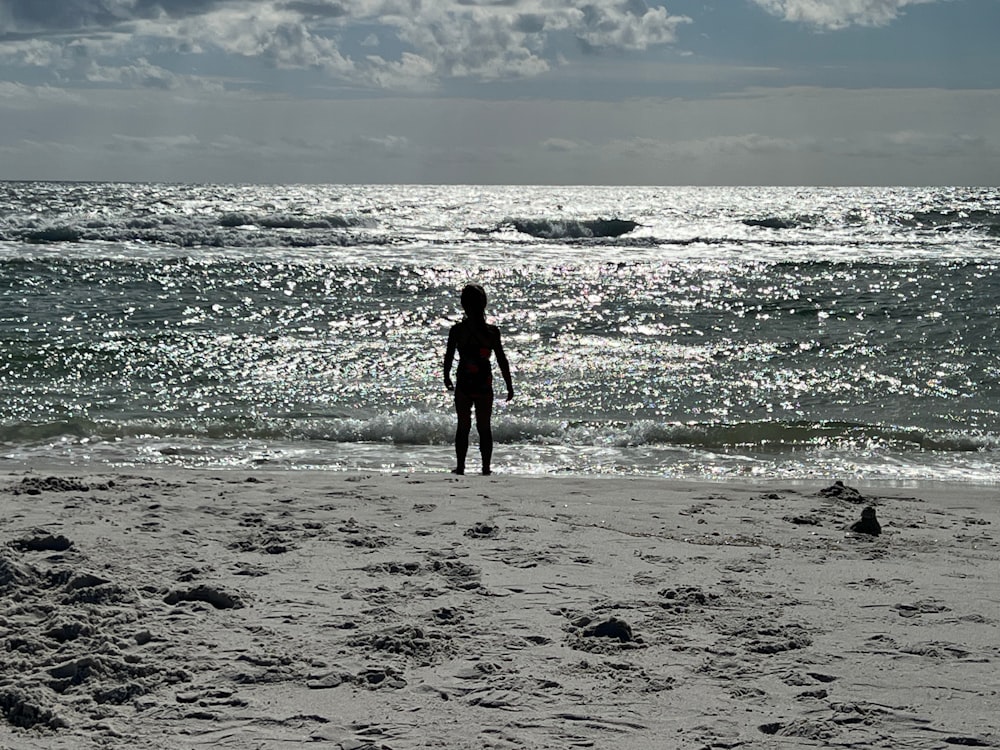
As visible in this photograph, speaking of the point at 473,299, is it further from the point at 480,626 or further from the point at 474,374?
the point at 480,626

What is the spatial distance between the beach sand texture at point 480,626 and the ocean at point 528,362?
9.96 feet

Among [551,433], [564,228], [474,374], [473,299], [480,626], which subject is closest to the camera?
[480,626]

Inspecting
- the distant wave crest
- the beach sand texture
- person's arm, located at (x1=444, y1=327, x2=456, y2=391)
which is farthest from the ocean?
the distant wave crest

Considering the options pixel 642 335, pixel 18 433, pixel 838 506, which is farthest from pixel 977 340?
pixel 18 433

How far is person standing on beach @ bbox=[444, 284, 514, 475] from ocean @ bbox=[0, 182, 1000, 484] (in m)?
0.60

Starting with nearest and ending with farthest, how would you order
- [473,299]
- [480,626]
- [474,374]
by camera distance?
1. [480,626]
2. [473,299]
3. [474,374]

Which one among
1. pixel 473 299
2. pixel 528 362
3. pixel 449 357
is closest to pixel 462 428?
pixel 449 357

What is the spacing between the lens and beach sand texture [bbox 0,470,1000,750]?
11.0ft

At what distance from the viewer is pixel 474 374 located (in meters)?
8.21

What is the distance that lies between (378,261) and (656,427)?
21.6 meters

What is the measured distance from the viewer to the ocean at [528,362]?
9.45 metres

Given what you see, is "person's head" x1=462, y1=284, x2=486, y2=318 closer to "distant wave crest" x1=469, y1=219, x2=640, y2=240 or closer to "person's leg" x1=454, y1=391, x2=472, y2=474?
"person's leg" x1=454, y1=391, x2=472, y2=474

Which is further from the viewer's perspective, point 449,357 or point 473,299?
point 449,357

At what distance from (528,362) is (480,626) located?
10.2 meters
